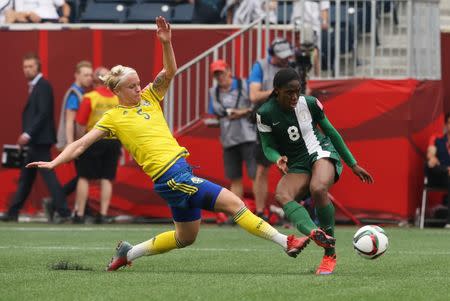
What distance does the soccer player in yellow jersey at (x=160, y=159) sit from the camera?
1031cm

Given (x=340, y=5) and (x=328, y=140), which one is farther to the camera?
(x=340, y=5)

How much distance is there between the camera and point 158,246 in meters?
10.8

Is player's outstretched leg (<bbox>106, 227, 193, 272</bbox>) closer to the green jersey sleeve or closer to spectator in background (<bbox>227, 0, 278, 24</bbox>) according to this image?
the green jersey sleeve

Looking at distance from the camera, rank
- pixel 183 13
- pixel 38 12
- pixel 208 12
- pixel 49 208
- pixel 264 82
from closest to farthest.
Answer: pixel 264 82 < pixel 49 208 < pixel 208 12 < pixel 38 12 < pixel 183 13

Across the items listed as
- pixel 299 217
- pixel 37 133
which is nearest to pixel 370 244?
pixel 299 217

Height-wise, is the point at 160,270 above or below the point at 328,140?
below

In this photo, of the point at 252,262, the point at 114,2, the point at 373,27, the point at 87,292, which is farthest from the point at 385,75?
the point at 87,292

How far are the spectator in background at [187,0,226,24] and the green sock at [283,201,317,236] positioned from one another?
10.5m

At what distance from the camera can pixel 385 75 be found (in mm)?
18531

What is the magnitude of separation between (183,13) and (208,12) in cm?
60

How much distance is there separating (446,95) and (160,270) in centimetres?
1001

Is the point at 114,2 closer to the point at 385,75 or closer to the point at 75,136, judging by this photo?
the point at 75,136

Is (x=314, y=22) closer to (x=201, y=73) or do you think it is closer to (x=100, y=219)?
(x=201, y=73)

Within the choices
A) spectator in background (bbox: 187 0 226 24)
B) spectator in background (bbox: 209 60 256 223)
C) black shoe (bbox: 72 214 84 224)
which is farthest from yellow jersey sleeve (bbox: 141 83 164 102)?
spectator in background (bbox: 187 0 226 24)
